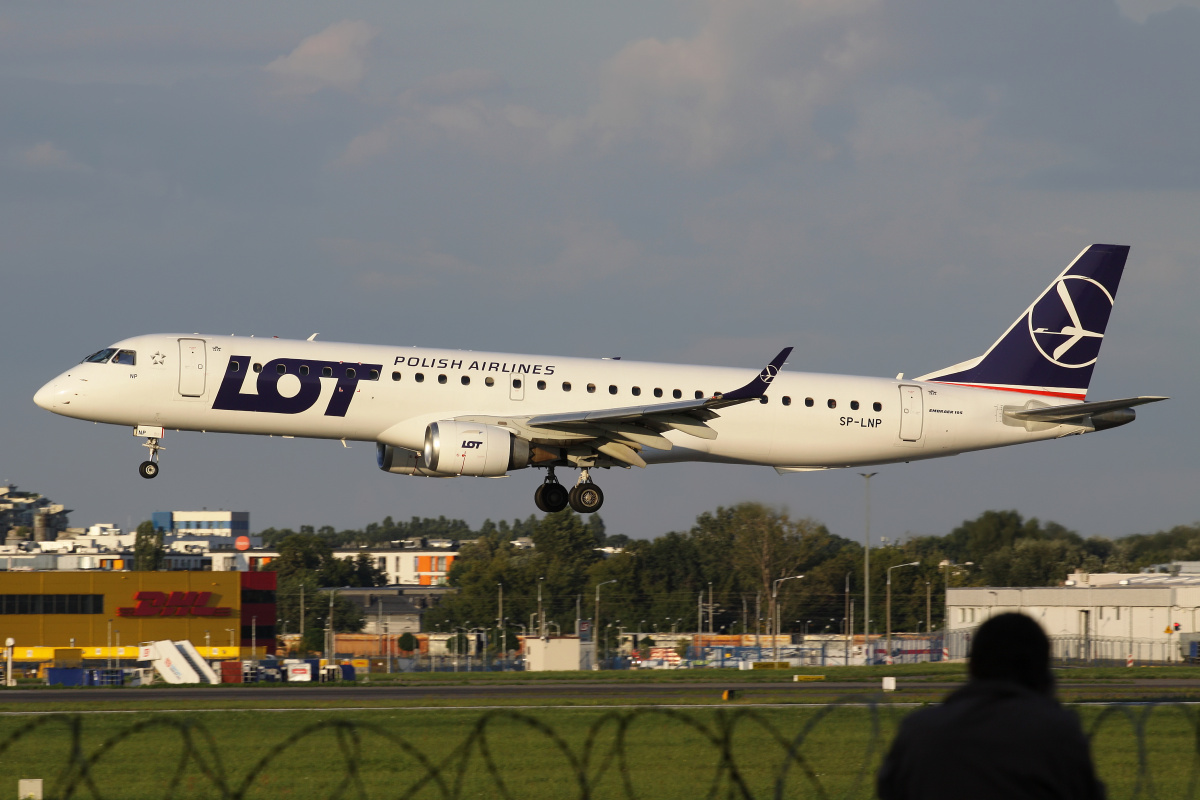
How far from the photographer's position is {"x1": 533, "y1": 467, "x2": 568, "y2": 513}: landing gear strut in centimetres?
3919

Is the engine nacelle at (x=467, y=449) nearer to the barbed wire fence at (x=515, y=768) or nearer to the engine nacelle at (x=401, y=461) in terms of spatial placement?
the engine nacelle at (x=401, y=461)

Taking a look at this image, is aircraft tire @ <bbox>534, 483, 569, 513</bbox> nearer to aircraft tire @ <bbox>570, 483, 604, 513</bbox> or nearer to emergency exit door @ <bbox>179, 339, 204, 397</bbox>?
aircraft tire @ <bbox>570, 483, 604, 513</bbox>

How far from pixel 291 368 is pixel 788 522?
64.7 metres

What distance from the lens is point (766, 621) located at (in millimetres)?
112938

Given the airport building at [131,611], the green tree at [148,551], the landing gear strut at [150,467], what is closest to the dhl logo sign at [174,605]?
the airport building at [131,611]

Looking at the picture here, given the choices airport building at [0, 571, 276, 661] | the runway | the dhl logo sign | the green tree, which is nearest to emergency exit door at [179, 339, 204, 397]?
the runway

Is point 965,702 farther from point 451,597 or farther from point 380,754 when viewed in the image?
point 451,597

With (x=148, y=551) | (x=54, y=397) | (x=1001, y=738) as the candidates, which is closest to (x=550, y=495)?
(x=54, y=397)

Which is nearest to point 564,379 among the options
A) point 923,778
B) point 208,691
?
point 208,691

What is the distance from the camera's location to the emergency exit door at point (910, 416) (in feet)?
135

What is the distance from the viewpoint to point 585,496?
38.7 metres

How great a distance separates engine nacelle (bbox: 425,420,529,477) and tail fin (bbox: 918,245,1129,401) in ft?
49.9

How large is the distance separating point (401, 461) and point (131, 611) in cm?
6362

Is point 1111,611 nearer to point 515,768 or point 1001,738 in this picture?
point 515,768
